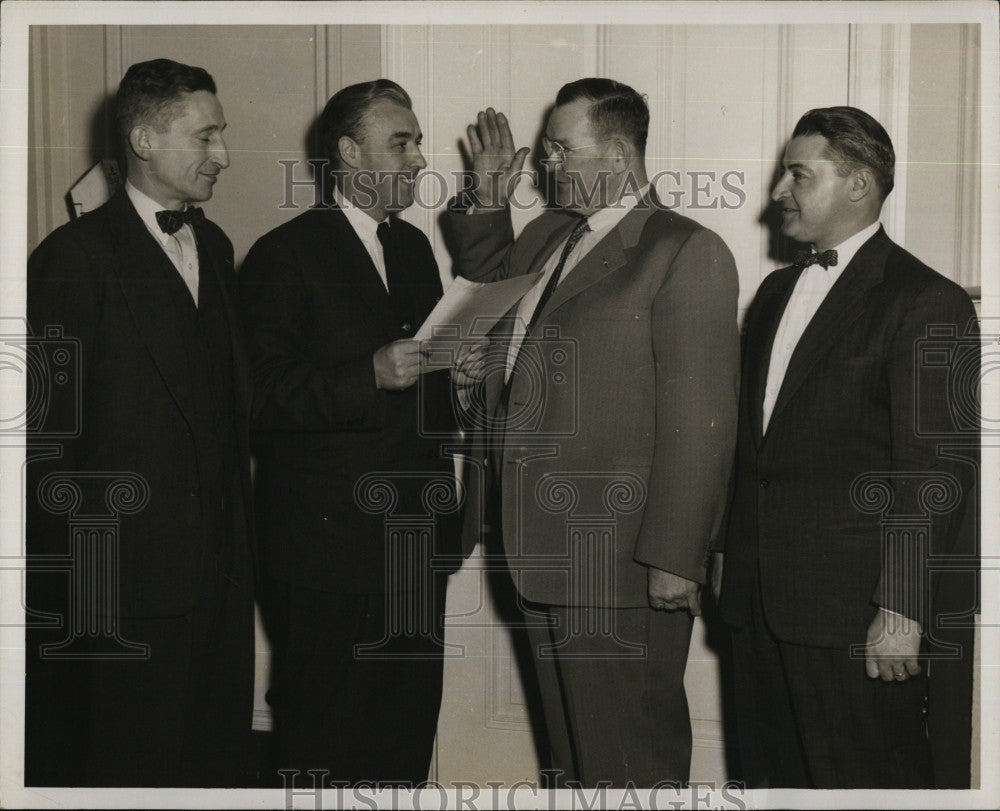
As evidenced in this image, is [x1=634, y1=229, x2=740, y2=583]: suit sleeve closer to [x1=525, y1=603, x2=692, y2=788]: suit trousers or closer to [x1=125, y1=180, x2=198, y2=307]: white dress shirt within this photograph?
[x1=525, y1=603, x2=692, y2=788]: suit trousers

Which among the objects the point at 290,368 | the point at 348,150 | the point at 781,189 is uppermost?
the point at 348,150

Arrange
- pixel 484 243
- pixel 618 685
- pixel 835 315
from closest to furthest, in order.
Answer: pixel 835 315, pixel 618 685, pixel 484 243

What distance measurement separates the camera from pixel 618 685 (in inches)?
106

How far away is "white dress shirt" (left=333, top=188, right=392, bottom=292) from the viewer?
2777mm

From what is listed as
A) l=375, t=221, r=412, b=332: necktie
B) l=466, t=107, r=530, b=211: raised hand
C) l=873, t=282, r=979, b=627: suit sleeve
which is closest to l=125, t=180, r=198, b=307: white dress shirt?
l=375, t=221, r=412, b=332: necktie

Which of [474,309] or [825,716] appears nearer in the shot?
[825,716]

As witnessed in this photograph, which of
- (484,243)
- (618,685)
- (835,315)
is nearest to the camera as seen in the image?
(835,315)

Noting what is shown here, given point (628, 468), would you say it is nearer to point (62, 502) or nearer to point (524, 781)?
point (524, 781)

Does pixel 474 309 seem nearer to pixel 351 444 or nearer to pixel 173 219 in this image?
pixel 351 444

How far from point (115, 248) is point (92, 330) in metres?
0.22

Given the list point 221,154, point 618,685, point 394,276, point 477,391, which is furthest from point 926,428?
point 221,154

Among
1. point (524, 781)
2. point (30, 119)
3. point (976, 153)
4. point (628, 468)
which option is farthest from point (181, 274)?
point (976, 153)

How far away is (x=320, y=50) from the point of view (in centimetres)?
281

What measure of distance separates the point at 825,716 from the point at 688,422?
0.81 m
